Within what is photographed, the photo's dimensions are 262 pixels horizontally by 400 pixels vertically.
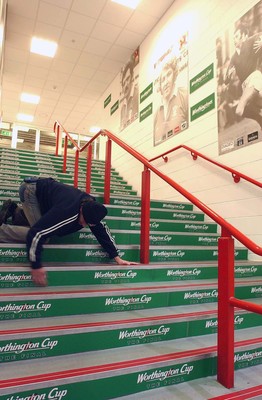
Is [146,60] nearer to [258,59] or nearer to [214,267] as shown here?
[258,59]

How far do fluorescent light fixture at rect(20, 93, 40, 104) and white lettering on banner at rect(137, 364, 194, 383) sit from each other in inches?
367

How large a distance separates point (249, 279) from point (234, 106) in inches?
85.2

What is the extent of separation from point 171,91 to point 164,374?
4676 mm

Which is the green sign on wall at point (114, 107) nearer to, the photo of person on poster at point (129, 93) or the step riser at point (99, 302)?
the photo of person on poster at point (129, 93)

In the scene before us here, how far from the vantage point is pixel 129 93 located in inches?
280

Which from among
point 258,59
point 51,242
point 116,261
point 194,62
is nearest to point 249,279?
point 116,261

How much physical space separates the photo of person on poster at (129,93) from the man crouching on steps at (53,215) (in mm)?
4651

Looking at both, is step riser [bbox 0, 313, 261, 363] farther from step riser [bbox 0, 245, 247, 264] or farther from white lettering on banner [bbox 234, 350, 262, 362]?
step riser [bbox 0, 245, 247, 264]

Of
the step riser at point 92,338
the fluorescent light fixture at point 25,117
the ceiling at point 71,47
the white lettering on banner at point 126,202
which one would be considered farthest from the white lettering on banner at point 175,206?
the fluorescent light fixture at point 25,117

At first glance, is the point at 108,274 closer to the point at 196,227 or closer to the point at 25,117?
the point at 196,227

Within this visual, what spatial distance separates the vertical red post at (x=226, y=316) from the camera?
5.25 feet

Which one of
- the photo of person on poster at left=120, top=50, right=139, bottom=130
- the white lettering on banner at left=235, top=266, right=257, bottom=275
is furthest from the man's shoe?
the photo of person on poster at left=120, top=50, right=139, bottom=130

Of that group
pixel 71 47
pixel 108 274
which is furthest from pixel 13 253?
pixel 71 47

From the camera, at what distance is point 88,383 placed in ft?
4.70
